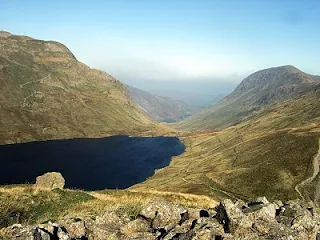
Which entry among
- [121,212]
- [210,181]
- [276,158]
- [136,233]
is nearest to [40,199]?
[121,212]

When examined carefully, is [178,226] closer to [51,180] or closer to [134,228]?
[134,228]

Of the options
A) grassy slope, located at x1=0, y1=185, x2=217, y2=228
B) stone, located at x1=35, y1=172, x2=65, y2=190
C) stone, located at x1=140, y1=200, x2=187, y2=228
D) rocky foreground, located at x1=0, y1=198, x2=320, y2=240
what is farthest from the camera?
stone, located at x1=35, y1=172, x2=65, y2=190

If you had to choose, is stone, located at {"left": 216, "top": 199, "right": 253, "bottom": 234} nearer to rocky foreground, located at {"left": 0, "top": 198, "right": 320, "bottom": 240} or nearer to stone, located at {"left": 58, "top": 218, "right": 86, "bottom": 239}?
rocky foreground, located at {"left": 0, "top": 198, "right": 320, "bottom": 240}

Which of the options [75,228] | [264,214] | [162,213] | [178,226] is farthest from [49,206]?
[264,214]

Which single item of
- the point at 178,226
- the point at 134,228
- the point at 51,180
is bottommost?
the point at 51,180

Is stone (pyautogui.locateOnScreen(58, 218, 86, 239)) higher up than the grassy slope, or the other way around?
stone (pyautogui.locateOnScreen(58, 218, 86, 239))

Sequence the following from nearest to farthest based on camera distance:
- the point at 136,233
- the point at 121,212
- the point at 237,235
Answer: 1. the point at 237,235
2. the point at 136,233
3. the point at 121,212

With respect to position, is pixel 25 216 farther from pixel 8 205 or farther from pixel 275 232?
pixel 275 232

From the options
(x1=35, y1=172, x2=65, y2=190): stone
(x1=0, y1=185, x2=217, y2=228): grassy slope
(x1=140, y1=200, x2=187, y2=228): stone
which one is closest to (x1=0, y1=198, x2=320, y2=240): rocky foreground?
(x1=140, y1=200, x2=187, y2=228): stone

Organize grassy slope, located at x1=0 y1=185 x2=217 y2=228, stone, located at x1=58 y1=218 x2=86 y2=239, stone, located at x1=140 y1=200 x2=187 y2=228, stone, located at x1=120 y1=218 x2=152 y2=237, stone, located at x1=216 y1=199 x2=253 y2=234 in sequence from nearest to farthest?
stone, located at x1=58 y1=218 x2=86 y2=239, stone, located at x1=216 y1=199 x2=253 y2=234, stone, located at x1=120 y1=218 x2=152 y2=237, stone, located at x1=140 y1=200 x2=187 y2=228, grassy slope, located at x1=0 y1=185 x2=217 y2=228
